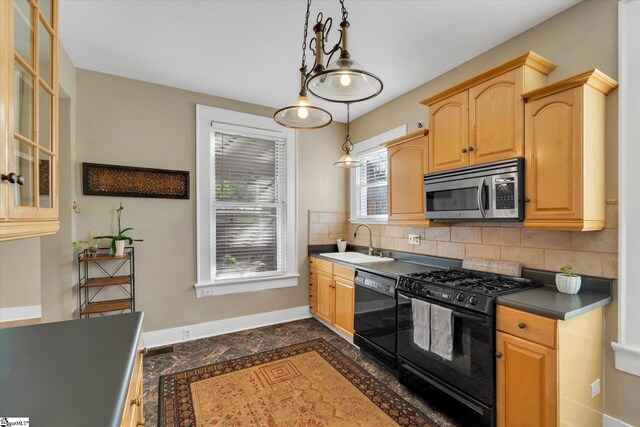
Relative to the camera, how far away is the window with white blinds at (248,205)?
3494mm

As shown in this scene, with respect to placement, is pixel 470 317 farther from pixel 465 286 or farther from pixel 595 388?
pixel 595 388

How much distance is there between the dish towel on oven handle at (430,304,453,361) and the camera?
6.49 ft

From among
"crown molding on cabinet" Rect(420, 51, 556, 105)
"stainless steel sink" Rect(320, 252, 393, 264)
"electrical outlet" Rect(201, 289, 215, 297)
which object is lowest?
"electrical outlet" Rect(201, 289, 215, 297)

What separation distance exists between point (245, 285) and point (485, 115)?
3008 millimetres

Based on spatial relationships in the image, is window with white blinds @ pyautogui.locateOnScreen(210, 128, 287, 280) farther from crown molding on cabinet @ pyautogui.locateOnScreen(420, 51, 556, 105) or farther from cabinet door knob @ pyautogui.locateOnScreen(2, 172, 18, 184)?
cabinet door knob @ pyautogui.locateOnScreen(2, 172, 18, 184)

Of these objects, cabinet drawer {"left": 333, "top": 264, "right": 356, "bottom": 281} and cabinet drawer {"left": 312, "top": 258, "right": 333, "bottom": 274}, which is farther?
cabinet drawer {"left": 312, "top": 258, "right": 333, "bottom": 274}

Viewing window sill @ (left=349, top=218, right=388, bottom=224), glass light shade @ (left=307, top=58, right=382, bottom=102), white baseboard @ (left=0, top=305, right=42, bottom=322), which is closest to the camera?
glass light shade @ (left=307, top=58, right=382, bottom=102)

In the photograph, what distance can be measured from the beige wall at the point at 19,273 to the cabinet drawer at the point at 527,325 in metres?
5.37

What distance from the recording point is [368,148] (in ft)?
12.8

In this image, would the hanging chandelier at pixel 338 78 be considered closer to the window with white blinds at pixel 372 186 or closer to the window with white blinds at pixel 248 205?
the window with white blinds at pixel 248 205

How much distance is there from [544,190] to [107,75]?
3.85 metres

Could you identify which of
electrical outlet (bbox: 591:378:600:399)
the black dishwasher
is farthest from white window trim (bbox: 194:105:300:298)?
electrical outlet (bbox: 591:378:600:399)

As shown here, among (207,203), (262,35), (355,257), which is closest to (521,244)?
(355,257)

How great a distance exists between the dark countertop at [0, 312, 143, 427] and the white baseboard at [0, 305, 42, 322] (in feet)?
12.3
